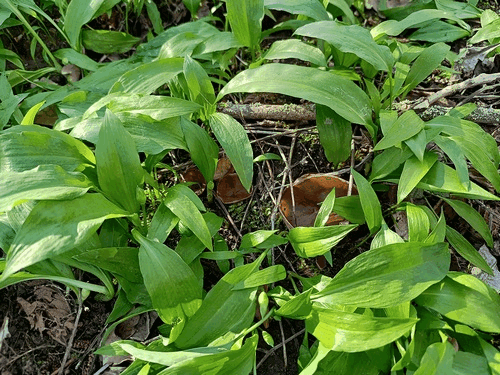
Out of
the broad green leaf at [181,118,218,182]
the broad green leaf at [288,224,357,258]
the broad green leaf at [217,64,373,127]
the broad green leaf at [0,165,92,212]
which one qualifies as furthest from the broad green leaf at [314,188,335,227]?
the broad green leaf at [0,165,92,212]

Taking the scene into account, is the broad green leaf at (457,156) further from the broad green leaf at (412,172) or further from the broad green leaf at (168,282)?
the broad green leaf at (168,282)

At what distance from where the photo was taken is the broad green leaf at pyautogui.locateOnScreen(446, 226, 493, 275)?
1.46m

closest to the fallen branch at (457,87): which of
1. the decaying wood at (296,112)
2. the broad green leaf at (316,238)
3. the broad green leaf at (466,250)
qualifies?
the decaying wood at (296,112)

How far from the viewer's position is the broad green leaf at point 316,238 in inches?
54.8

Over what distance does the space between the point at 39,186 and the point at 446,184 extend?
1148 mm

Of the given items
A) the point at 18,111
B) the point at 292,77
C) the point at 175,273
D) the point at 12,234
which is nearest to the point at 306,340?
the point at 175,273

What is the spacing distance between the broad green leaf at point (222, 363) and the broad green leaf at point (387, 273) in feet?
0.77

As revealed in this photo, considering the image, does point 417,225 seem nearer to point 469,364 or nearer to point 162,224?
point 469,364

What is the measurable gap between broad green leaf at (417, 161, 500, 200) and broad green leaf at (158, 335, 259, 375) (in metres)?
0.69

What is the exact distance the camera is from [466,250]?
4.85ft

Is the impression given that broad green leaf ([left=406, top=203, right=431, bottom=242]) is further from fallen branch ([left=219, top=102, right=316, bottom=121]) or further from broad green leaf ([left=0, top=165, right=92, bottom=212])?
broad green leaf ([left=0, top=165, right=92, bottom=212])

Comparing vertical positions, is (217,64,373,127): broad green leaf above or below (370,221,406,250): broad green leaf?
above

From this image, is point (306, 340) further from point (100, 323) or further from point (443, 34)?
point (443, 34)

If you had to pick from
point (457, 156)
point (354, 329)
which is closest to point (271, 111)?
point (457, 156)
